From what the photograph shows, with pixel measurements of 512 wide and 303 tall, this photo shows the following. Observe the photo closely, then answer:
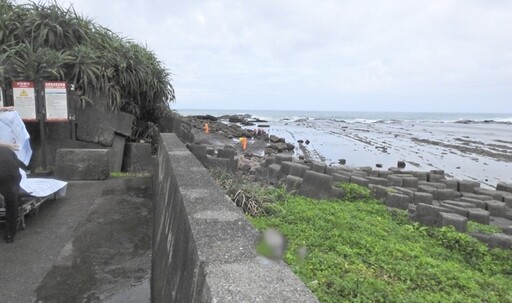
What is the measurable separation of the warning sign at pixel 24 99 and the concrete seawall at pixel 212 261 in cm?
443

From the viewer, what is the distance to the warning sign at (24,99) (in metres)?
6.21

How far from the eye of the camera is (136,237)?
160 inches

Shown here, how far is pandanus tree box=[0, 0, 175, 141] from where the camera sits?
6.66m

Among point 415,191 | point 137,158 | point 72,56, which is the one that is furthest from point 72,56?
point 415,191

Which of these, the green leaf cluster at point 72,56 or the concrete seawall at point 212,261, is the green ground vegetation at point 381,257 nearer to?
the concrete seawall at point 212,261

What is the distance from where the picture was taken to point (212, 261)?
5.68 ft

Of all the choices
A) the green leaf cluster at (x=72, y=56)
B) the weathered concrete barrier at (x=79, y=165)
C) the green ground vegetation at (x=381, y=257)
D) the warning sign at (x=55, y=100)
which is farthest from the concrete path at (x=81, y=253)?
the green leaf cluster at (x=72, y=56)

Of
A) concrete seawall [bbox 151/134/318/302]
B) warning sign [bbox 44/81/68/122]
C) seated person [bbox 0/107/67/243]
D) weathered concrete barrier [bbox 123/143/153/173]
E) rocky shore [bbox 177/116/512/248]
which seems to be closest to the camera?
concrete seawall [bbox 151/134/318/302]

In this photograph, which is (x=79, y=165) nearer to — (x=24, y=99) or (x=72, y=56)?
(x=24, y=99)

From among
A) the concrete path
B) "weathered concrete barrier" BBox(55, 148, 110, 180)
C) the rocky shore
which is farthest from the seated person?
the rocky shore

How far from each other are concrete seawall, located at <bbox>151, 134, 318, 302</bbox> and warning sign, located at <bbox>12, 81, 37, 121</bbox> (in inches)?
175

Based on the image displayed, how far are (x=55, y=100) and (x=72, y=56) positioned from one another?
1266mm

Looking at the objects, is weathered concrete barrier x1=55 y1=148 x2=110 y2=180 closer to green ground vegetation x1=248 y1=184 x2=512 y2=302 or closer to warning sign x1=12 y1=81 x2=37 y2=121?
warning sign x1=12 y1=81 x2=37 y2=121

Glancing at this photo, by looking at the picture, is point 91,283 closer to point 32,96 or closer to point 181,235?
point 181,235
